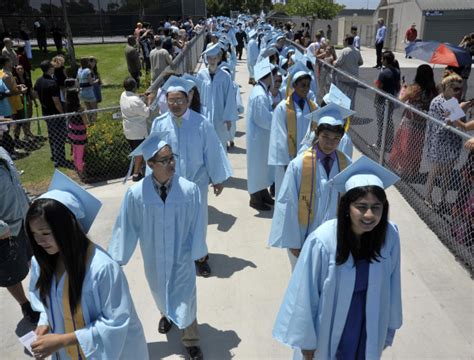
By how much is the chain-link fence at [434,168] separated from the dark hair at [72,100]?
5.25 meters

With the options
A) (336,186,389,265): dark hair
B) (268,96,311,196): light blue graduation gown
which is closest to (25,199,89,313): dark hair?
(336,186,389,265): dark hair

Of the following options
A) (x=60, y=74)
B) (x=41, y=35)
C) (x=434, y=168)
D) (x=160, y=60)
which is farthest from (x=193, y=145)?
(x=41, y=35)

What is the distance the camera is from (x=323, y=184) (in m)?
3.53

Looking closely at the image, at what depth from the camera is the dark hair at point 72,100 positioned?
7.66m

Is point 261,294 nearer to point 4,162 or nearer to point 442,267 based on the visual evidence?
point 442,267

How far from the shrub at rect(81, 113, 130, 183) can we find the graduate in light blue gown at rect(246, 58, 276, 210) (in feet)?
8.31

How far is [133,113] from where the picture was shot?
278 inches

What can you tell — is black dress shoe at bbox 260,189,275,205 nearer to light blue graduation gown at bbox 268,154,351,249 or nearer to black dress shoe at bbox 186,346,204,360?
light blue graduation gown at bbox 268,154,351,249

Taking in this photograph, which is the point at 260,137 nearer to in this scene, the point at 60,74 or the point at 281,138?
the point at 281,138

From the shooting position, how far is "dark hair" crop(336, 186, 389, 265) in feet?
7.64

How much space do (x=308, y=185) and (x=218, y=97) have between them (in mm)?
4310

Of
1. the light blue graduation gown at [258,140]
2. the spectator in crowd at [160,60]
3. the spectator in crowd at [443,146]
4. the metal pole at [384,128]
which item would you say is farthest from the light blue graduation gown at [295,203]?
the spectator in crowd at [160,60]

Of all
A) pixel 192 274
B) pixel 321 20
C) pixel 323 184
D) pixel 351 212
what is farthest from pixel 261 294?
pixel 321 20

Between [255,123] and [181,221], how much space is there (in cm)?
308
